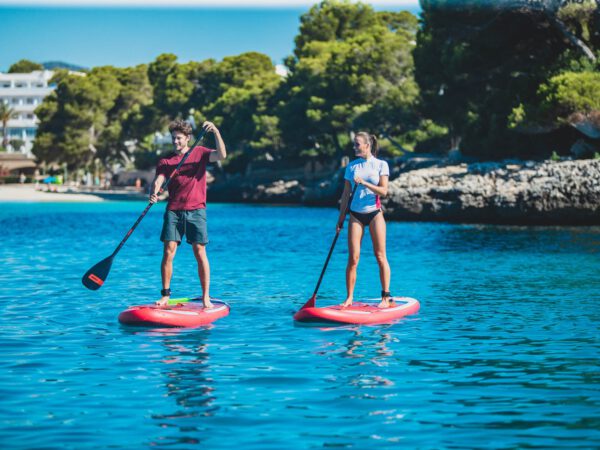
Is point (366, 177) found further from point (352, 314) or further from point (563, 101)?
point (563, 101)

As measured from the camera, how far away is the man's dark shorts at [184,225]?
11.2 metres

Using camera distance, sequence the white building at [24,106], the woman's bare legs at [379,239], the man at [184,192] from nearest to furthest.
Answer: the man at [184,192]
the woman's bare legs at [379,239]
the white building at [24,106]

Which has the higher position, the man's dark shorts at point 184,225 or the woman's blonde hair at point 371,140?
the woman's blonde hair at point 371,140

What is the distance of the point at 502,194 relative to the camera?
38.2 m

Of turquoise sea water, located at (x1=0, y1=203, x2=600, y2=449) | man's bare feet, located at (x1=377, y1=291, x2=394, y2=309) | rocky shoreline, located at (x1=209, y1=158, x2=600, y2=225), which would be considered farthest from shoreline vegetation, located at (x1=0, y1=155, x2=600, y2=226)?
man's bare feet, located at (x1=377, y1=291, x2=394, y2=309)

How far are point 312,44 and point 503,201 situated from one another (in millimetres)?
48413

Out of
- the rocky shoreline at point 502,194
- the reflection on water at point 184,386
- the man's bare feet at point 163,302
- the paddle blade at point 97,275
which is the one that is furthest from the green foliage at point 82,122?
the reflection on water at point 184,386

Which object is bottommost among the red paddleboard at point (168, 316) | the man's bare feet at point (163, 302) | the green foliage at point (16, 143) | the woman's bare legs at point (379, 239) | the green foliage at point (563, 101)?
the red paddleboard at point (168, 316)

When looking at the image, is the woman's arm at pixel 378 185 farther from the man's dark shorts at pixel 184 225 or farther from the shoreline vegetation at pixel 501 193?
the shoreline vegetation at pixel 501 193

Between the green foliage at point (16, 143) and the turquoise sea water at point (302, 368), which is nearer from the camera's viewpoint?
the turquoise sea water at point (302, 368)

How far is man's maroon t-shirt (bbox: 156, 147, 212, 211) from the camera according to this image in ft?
36.7

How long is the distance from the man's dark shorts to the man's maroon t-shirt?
68 millimetres

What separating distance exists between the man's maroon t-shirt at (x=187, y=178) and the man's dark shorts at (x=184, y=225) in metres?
0.07

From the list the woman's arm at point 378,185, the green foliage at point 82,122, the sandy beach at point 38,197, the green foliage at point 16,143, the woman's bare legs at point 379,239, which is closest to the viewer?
the woman's arm at point 378,185
